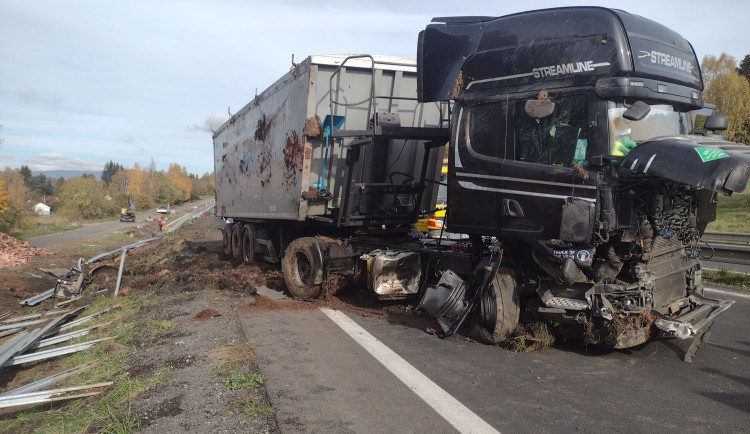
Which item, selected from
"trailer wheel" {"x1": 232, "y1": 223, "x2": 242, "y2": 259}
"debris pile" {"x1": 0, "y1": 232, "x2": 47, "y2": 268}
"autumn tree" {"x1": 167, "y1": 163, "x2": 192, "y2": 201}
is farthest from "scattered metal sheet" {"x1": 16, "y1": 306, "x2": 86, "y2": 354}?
"autumn tree" {"x1": 167, "y1": 163, "x2": 192, "y2": 201}

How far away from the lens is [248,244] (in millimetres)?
12180

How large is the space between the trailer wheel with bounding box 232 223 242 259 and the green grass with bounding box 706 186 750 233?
1730 cm

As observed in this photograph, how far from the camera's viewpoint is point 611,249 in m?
4.80

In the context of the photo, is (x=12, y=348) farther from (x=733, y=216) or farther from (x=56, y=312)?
(x=733, y=216)

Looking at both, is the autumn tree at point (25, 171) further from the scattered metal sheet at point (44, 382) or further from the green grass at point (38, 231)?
the scattered metal sheet at point (44, 382)

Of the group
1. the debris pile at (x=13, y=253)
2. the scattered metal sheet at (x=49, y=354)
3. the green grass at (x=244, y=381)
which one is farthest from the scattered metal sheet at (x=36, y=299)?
the green grass at (x=244, y=381)

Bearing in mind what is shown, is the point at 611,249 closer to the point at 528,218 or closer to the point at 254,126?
the point at 528,218

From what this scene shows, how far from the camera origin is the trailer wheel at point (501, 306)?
5348 millimetres

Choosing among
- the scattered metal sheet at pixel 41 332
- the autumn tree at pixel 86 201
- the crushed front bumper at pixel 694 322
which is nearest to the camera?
the crushed front bumper at pixel 694 322

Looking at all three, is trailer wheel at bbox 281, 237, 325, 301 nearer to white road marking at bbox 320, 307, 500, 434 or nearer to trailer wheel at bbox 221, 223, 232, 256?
white road marking at bbox 320, 307, 500, 434

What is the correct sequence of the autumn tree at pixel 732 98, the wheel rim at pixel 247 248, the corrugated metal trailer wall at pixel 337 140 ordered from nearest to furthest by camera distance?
the corrugated metal trailer wall at pixel 337 140 → the wheel rim at pixel 247 248 → the autumn tree at pixel 732 98

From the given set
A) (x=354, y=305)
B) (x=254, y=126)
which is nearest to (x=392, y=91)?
(x=354, y=305)

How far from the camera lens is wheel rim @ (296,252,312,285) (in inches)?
324

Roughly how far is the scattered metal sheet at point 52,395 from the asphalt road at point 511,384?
4.92 ft
